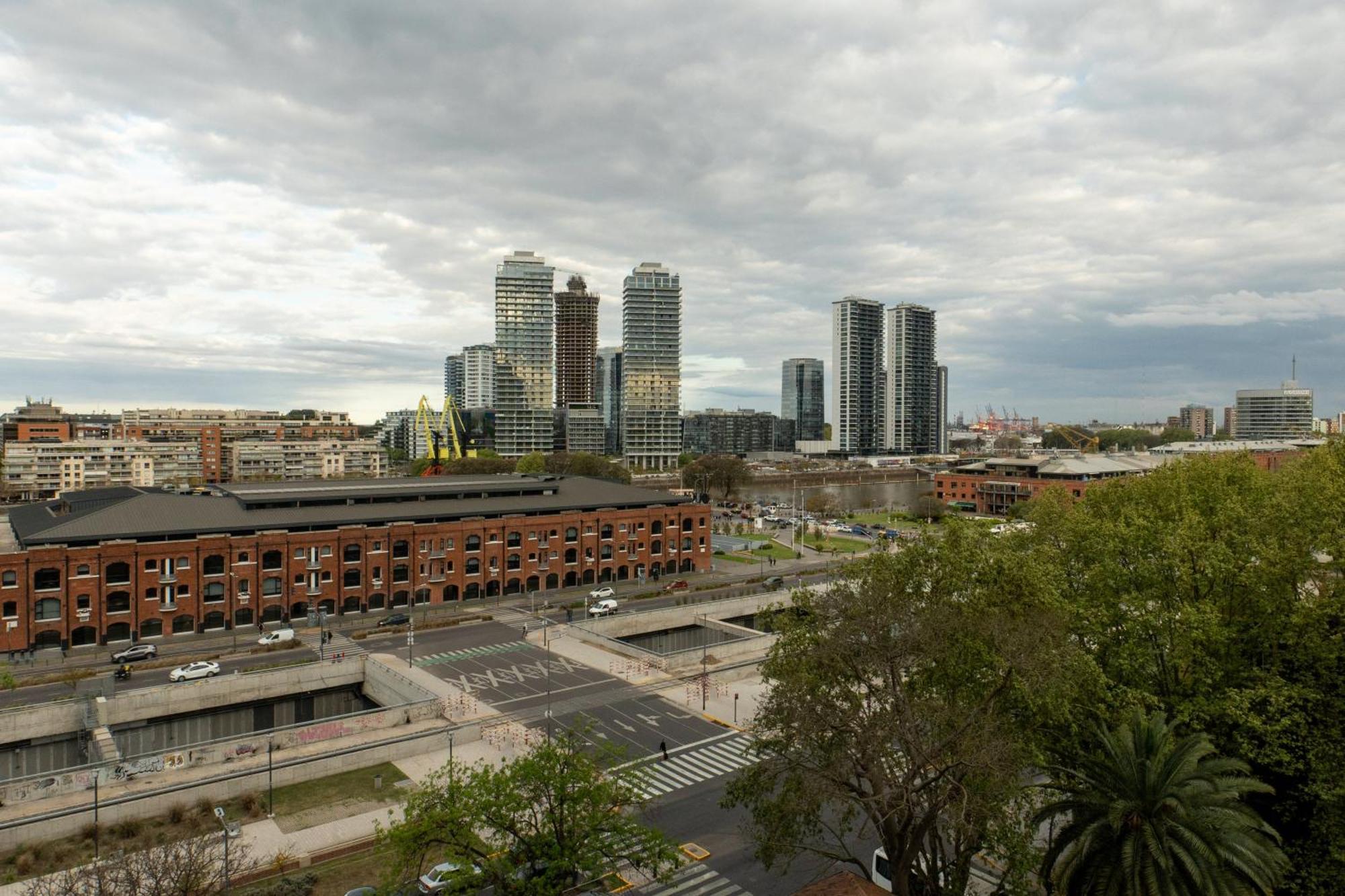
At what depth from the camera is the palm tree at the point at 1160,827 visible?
72.6 ft

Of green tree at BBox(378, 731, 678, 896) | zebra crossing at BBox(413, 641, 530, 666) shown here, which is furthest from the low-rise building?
green tree at BBox(378, 731, 678, 896)

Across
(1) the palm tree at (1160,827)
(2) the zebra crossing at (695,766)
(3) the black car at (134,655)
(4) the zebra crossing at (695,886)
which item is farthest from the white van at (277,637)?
(1) the palm tree at (1160,827)

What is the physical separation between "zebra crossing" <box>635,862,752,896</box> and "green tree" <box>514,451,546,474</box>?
154 m

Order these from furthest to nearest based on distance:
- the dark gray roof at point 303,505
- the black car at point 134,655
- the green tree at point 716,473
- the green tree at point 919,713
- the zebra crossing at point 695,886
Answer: the green tree at point 716,473, the dark gray roof at point 303,505, the black car at point 134,655, the zebra crossing at point 695,886, the green tree at point 919,713

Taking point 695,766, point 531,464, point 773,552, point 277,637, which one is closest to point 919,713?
point 695,766

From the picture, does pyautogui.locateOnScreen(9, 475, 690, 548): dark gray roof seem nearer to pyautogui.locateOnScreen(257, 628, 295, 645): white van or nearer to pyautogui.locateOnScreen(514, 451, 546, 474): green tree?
pyautogui.locateOnScreen(257, 628, 295, 645): white van

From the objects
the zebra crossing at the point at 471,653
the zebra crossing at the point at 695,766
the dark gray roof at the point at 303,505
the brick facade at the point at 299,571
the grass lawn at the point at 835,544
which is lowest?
the zebra crossing at the point at 695,766

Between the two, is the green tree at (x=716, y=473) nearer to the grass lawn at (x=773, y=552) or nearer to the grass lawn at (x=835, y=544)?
the grass lawn at (x=835, y=544)

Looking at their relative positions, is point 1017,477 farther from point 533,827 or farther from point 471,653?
point 533,827

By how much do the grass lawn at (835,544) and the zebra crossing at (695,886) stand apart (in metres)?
80.1

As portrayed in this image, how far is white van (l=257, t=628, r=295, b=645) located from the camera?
62219 millimetres

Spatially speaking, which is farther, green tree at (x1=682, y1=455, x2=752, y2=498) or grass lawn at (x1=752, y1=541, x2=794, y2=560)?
green tree at (x1=682, y1=455, x2=752, y2=498)

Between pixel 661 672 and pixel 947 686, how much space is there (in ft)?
106

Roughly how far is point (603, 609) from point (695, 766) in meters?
32.4
